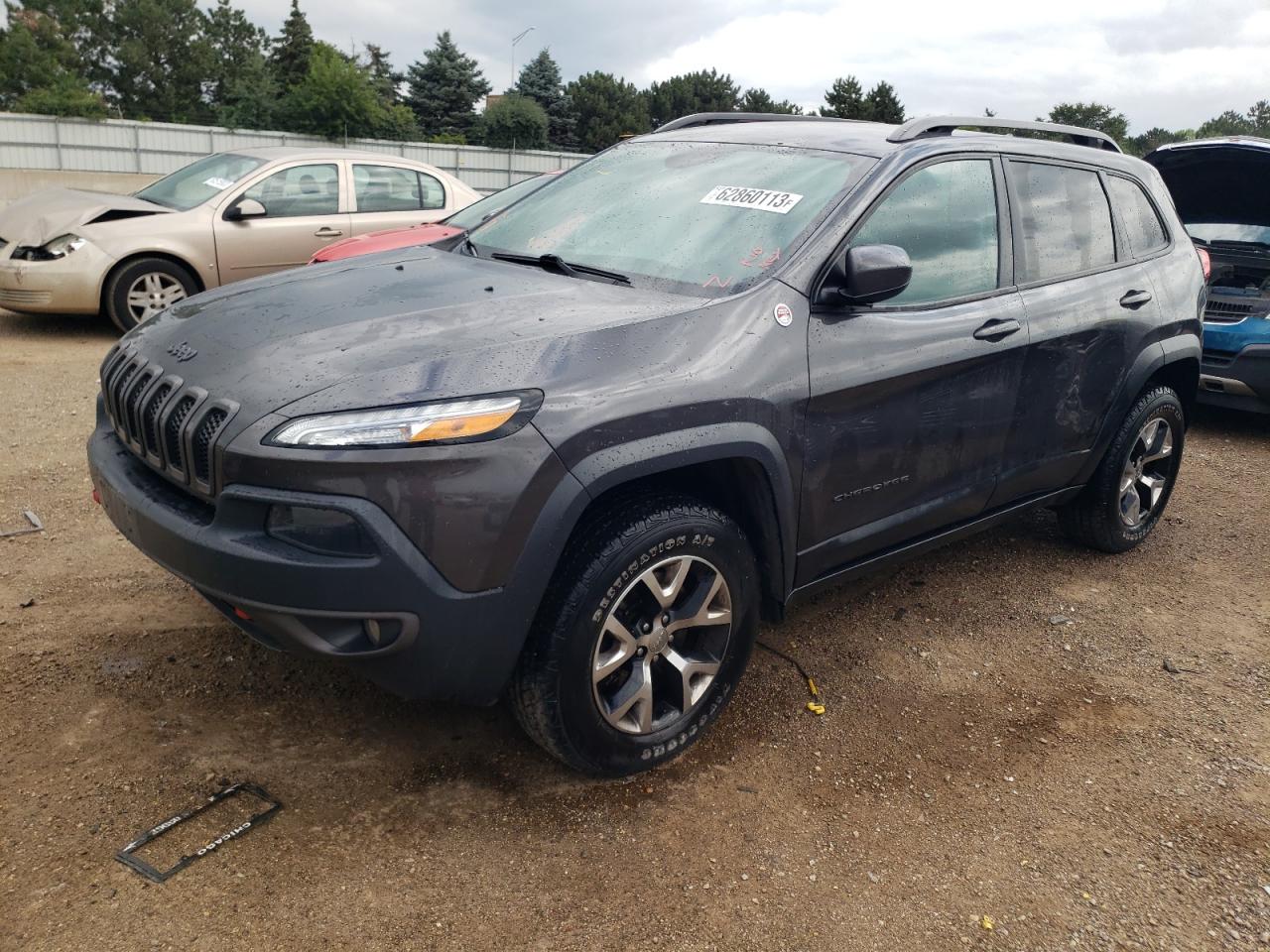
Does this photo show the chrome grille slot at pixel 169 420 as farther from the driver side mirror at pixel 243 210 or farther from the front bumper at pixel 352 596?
the driver side mirror at pixel 243 210

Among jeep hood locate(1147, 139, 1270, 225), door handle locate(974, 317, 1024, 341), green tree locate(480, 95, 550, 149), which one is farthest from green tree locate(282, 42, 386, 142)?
door handle locate(974, 317, 1024, 341)

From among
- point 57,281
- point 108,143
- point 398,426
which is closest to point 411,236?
point 57,281

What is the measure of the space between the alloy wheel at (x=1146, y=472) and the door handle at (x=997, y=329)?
4.14 feet

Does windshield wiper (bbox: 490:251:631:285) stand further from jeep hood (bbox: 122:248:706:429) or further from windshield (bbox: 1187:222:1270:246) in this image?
windshield (bbox: 1187:222:1270:246)

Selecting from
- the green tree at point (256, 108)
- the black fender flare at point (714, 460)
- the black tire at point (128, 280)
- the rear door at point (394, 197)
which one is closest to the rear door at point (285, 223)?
the rear door at point (394, 197)

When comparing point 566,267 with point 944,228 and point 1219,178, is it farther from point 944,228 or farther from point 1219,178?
point 1219,178

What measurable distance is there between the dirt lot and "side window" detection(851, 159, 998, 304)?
137cm

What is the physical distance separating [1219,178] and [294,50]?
209 feet

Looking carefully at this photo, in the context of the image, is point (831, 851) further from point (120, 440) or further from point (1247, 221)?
point (1247, 221)

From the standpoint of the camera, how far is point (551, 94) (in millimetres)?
55656

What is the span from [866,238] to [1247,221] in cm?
597

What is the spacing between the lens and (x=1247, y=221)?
7.52 m

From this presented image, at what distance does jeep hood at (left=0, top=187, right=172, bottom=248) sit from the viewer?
25.4 feet

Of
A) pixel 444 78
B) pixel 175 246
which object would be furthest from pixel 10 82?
pixel 175 246
